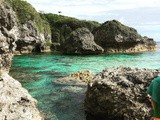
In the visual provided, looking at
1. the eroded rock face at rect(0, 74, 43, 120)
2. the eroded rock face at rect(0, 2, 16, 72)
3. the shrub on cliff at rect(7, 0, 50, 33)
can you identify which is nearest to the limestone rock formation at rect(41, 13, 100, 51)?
the shrub on cliff at rect(7, 0, 50, 33)

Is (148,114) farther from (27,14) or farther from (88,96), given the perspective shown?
(27,14)

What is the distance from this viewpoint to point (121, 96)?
48.9ft

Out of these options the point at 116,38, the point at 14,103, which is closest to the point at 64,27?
the point at 116,38

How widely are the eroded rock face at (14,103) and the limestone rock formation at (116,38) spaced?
65011 mm

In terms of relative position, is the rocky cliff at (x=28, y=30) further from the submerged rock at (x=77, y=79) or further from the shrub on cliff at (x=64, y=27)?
the submerged rock at (x=77, y=79)

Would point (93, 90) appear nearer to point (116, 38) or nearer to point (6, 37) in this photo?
point (6, 37)

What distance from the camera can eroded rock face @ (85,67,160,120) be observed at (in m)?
14.6

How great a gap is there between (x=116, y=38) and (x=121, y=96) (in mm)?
64231

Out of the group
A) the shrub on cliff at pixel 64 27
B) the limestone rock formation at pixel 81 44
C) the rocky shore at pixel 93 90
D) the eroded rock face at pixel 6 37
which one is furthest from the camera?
the shrub on cliff at pixel 64 27

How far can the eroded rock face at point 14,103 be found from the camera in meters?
12.1

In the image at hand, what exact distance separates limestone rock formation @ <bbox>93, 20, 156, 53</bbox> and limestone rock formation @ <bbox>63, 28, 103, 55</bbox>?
11.4 m

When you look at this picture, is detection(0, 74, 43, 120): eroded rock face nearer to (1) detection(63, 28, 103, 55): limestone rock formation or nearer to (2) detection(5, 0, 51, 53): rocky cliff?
(1) detection(63, 28, 103, 55): limestone rock formation

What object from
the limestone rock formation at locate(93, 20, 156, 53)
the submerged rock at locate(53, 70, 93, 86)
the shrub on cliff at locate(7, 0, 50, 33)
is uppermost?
the shrub on cliff at locate(7, 0, 50, 33)

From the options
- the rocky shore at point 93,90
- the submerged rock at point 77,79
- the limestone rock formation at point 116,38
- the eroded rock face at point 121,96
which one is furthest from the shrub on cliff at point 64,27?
the eroded rock face at point 121,96
